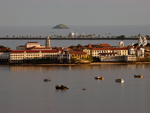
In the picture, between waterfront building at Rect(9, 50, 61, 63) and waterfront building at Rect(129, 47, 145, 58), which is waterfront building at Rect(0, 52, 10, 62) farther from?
waterfront building at Rect(129, 47, 145, 58)

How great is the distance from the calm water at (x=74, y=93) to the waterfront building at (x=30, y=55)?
13279 millimetres

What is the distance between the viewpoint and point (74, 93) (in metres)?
39.9

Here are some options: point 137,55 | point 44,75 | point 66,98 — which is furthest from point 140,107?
point 137,55

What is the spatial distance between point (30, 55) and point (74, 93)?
2835cm

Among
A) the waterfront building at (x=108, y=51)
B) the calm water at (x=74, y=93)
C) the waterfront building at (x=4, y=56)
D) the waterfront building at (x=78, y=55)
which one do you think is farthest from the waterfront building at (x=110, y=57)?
the calm water at (x=74, y=93)

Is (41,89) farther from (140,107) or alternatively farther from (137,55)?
(137,55)

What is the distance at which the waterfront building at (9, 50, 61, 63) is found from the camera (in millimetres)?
66950

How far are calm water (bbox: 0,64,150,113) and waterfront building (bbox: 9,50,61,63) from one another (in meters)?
13.3

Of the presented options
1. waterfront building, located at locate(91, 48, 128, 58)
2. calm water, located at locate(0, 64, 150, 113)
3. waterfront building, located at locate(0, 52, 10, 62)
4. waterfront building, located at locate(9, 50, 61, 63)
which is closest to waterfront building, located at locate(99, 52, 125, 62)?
waterfront building, located at locate(91, 48, 128, 58)

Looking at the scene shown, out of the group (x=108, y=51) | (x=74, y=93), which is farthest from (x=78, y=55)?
(x=74, y=93)

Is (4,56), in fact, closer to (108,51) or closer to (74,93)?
(108,51)

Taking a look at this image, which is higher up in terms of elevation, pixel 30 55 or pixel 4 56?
pixel 30 55

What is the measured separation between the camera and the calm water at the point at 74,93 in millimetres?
35156

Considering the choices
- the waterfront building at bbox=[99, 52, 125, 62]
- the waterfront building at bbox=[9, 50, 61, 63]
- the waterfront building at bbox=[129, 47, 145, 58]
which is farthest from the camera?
the waterfront building at bbox=[129, 47, 145, 58]
